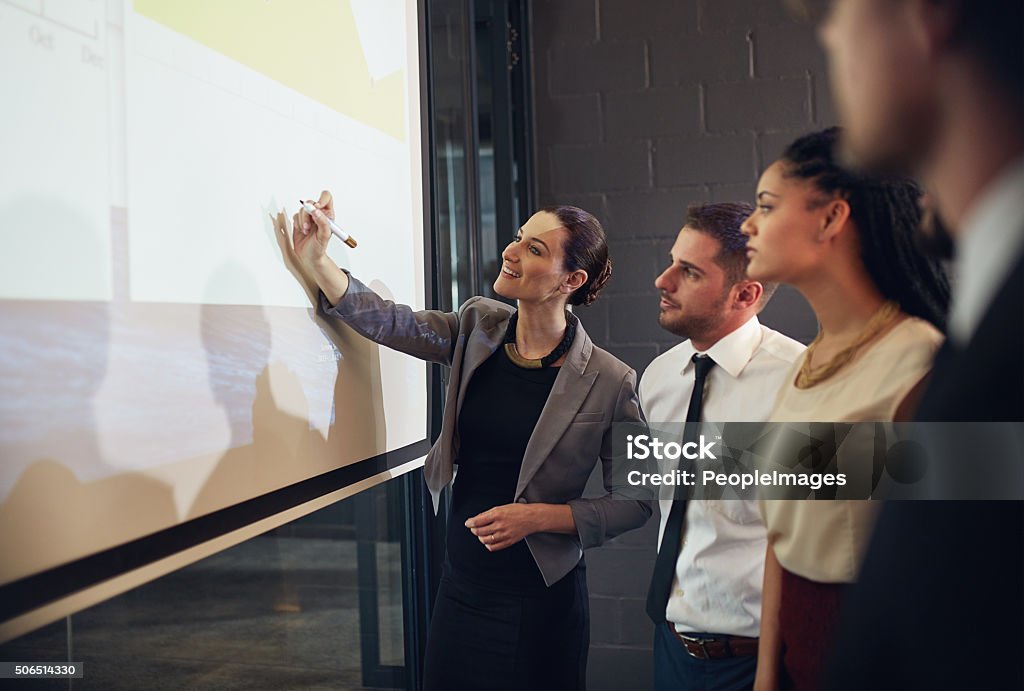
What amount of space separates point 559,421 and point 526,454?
3.0 inches

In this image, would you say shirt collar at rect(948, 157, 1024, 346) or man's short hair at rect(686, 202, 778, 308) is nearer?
shirt collar at rect(948, 157, 1024, 346)

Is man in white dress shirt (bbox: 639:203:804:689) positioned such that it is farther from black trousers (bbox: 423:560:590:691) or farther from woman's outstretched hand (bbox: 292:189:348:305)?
woman's outstretched hand (bbox: 292:189:348:305)

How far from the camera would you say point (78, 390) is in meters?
0.80

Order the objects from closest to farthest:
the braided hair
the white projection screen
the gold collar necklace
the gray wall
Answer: the white projection screen < the braided hair < the gold collar necklace < the gray wall

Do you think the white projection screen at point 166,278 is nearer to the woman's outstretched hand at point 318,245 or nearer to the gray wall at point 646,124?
the woman's outstretched hand at point 318,245

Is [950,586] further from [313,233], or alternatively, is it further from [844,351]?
[313,233]

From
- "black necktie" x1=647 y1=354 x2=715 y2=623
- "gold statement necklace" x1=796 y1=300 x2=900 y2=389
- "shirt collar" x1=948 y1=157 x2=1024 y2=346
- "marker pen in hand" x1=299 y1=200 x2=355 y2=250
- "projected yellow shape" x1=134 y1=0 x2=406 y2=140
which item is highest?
"projected yellow shape" x1=134 y1=0 x2=406 y2=140

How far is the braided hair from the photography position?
1165mm

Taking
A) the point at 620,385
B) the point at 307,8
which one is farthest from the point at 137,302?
the point at 620,385

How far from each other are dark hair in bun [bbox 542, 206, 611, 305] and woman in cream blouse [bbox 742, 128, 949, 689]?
10.6 inches

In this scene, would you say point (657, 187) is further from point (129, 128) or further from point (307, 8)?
point (129, 128)

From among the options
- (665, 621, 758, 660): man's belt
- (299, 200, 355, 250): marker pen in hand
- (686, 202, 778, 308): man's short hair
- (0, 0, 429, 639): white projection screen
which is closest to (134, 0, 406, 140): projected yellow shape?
(0, 0, 429, 639): white projection screen

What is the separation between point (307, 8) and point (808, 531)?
1.06m

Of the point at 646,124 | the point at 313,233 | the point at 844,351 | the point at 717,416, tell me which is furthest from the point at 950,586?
the point at 646,124
